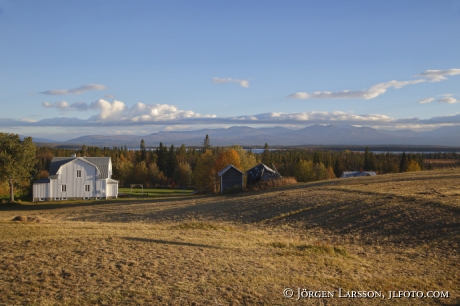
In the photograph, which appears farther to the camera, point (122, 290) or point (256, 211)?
point (256, 211)

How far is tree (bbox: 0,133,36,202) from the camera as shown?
51.4 metres

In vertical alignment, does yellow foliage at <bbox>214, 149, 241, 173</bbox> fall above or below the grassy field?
above

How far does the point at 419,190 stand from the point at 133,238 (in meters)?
19.7

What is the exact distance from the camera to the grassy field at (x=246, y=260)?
9.39 meters

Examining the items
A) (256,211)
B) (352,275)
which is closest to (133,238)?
(352,275)

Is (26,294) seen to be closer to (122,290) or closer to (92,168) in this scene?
(122,290)

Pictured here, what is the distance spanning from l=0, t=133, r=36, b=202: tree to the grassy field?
35.4 m

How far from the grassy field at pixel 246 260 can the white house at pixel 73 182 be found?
37.5m

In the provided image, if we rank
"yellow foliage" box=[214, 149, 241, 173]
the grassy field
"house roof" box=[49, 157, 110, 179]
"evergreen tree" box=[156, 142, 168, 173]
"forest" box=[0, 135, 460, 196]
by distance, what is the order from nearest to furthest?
1. the grassy field
2. "house roof" box=[49, 157, 110, 179]
3. "yellow foliage" box=[214, 149, 241, 173]
4. "forest" box=[0, 135, 460, 196]
5. "evergreen tree" box=[156, 142, 168, 173]

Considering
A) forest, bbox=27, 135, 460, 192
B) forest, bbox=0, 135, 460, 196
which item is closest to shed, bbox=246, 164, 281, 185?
forest, bbox=0, 135, 460, 196

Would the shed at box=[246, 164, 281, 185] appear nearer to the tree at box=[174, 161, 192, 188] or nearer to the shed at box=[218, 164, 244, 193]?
the shed at box=[218, 164, 244, 193]

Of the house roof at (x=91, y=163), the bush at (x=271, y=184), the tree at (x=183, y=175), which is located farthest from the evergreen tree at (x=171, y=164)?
the bush at (x=271, y=184)

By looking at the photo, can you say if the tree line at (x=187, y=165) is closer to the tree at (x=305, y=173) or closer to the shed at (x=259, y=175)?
the tree at (x=305, y=173)

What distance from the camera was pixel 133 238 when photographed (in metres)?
Answer: 15.7
